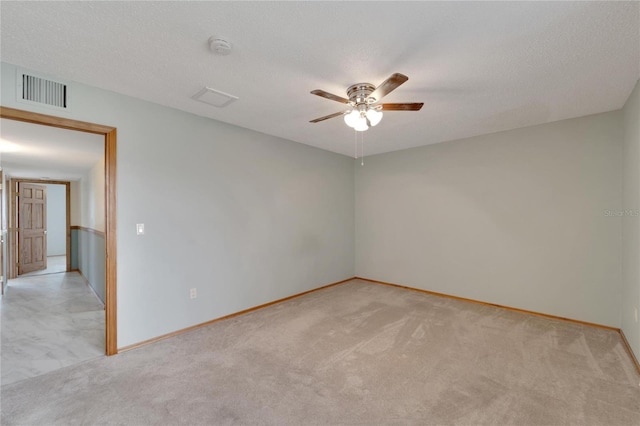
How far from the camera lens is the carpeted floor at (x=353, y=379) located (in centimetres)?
188

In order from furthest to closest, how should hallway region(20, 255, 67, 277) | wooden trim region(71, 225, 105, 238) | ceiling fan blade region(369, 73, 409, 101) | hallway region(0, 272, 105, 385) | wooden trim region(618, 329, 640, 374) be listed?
hallway region(20, 255, 67, 277)
wooden trim region(71, 225, 105, 238)
hallway region(0, 272, 105, 385)
wooden trim region(618, 329, 640, 374)
ceiling fan blade region(369, 73, 409, 101)

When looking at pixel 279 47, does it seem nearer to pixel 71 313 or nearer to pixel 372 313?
pixel 372 313

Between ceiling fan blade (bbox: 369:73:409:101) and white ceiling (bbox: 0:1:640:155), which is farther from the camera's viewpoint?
ceiling fan blade (bbox: 369:73:409:101)

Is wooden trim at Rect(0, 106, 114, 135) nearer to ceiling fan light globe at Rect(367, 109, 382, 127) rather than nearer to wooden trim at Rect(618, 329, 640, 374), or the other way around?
ceiling fan light globe at Rect(367, 109, 382, 127)

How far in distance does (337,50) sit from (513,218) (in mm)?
3311

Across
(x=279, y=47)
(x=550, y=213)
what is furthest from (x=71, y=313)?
(x=550, y=213)

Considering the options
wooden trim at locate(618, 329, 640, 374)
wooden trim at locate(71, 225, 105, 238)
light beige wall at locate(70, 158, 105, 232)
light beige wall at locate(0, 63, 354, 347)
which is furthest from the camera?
light beige wall at locate(70, 158, 105, 232)

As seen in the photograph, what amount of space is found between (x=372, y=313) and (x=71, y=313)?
398 centimetres

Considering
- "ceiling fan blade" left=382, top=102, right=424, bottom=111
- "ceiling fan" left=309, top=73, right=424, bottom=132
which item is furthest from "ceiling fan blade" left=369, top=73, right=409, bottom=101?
"ceiling fan blade" left=382, top=102, right=424, bottom=111

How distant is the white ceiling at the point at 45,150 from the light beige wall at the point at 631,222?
556cm

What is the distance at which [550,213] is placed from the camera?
11.7 ft

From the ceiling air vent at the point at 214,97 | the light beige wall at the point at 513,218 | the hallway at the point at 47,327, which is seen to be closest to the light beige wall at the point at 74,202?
the hallway at the point at 47,327

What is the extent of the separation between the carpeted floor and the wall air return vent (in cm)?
221

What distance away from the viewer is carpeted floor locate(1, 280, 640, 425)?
188 cm
